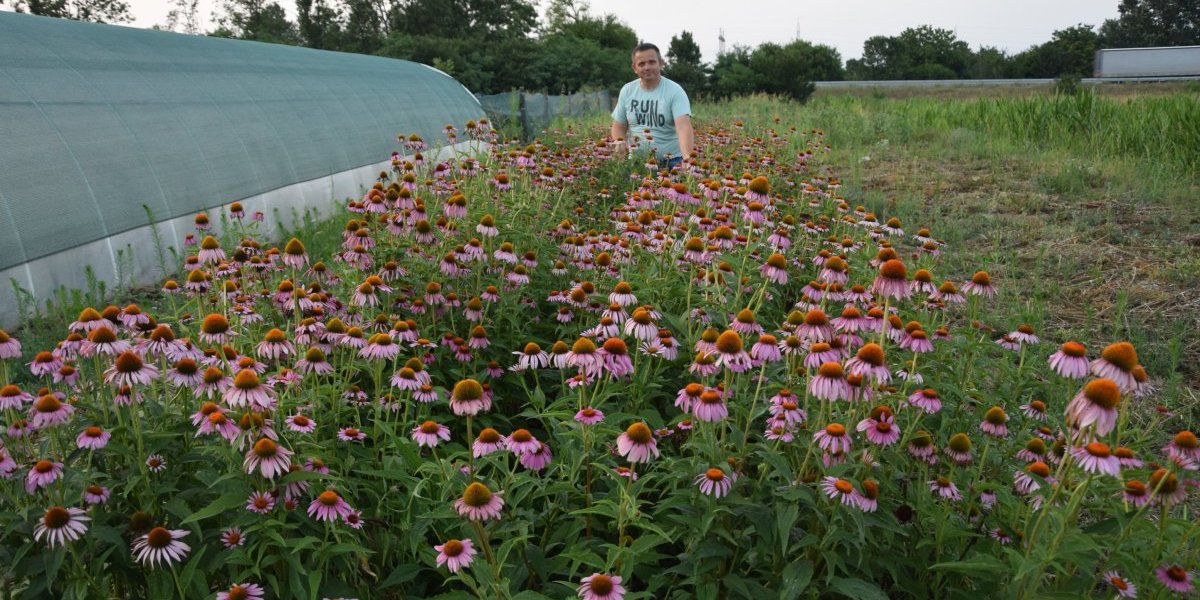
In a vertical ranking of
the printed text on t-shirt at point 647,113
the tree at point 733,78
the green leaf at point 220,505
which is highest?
the tree at point 733,78

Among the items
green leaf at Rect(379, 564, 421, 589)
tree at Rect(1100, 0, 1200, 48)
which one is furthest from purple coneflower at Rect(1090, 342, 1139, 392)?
tree at Rect(1100, 0, 1200, 48)

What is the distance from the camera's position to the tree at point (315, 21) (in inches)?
1483

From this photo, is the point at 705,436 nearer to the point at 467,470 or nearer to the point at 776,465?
the point at 776,465

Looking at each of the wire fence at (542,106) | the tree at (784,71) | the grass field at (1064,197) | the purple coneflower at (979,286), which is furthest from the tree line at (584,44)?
the purple coneflower at (979,286)

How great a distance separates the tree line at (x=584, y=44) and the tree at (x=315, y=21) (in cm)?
5

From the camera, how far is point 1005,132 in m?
10.7

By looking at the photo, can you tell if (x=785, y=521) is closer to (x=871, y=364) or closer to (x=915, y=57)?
(x=871, y=364)

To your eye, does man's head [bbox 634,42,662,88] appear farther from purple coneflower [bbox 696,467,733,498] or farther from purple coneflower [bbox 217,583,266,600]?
purple coneflower [bbox 217,583,266,600]

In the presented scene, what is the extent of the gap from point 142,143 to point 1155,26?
162ft

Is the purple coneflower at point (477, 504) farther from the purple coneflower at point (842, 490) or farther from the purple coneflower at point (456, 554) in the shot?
the purple coneflower at point (842, 490)

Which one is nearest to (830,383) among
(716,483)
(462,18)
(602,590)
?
(716,483)

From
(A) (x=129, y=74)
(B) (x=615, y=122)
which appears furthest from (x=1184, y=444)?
(A) (x=129, y=74)

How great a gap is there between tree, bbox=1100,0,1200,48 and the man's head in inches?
1713

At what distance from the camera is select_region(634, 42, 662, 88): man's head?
6586 mm
